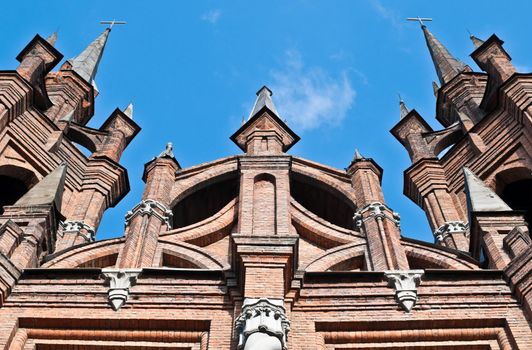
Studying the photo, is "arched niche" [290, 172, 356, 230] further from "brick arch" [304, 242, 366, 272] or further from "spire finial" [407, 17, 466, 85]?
"spire finial" [407, 17, 466, 85]

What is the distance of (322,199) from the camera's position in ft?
65.0

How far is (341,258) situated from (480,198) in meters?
3.03

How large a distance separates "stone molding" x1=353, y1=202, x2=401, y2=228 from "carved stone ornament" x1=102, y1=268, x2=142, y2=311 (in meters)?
5.08

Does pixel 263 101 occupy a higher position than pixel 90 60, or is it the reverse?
pixel 90 60

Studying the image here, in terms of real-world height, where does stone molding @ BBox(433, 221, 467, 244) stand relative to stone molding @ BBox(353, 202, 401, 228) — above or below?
above

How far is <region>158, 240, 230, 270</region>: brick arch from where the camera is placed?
15047mm

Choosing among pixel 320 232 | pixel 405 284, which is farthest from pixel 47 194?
pixel 405 284

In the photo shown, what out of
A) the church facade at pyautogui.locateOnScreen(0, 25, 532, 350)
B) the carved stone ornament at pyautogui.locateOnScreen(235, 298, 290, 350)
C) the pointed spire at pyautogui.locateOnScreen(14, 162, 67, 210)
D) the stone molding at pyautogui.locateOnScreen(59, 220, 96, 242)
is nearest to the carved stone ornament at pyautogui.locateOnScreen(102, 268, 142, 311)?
the church facade at pyautogui.locateOnScreen(0, 25, 532, 350)

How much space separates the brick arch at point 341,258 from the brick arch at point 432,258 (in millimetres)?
1007

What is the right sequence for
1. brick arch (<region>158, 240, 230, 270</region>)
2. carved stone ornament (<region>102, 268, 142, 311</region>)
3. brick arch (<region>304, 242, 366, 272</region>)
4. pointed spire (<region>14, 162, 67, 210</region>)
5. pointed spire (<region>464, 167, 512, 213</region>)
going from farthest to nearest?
pointed spire (<region>14, 162, 67, 210</region>) → pointed spire (<region>464, 167, 512, 213</region>) → brick arch (<region>304, 242, 366, 272</region>) → brick arch (<region>158, 240, 230, 270</region>) → carved stone ornament (<region>102, 268, 142, 311</region>)

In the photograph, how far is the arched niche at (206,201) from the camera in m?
19.6

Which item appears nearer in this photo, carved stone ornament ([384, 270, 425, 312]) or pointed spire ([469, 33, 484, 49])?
carved stone ornament ([384, 270, 425, 312])

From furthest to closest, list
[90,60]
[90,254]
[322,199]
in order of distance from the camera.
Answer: [90,60] < [322,199] < [90,254]

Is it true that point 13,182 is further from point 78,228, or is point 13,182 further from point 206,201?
point 206,201
